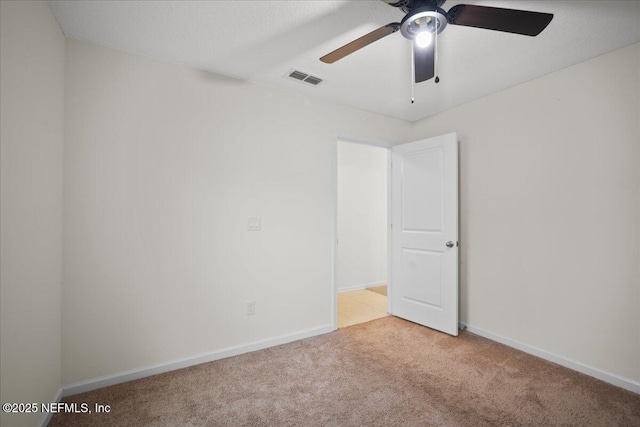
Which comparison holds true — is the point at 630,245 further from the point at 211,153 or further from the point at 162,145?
the point at 162,145

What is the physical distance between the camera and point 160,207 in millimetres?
2264

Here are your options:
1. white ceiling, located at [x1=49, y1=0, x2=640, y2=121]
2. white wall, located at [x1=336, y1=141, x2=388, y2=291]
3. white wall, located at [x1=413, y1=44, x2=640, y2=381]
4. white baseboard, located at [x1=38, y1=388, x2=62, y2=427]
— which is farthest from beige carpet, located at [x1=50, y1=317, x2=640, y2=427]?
white ceiling, located at [x1=49, y1=0, x2=640, y2=121]

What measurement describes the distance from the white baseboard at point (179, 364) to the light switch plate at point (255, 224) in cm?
102

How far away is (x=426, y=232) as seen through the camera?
318 cm

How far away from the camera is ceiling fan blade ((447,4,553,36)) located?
4.18 feet

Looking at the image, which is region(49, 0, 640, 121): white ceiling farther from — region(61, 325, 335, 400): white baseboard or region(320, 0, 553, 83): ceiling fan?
region(61, 325, 335, 400): white baseboard

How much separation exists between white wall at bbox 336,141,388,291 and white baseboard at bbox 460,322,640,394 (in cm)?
207

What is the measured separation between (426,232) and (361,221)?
1.87 meters

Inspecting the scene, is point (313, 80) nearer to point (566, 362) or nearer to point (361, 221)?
point (361, 221)

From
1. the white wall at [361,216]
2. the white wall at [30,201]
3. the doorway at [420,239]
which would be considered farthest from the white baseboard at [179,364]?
the white wall at [361,216]

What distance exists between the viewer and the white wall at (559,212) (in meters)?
2.09

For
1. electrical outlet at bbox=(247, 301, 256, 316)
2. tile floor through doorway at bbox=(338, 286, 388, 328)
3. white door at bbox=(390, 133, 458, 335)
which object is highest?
white door at bbox=(390, 133, 458, 335)

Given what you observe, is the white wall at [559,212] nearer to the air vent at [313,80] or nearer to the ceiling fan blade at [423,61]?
the ceiling fan blade at [423,61]

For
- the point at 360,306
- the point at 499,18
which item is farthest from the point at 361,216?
the point at 499,18
